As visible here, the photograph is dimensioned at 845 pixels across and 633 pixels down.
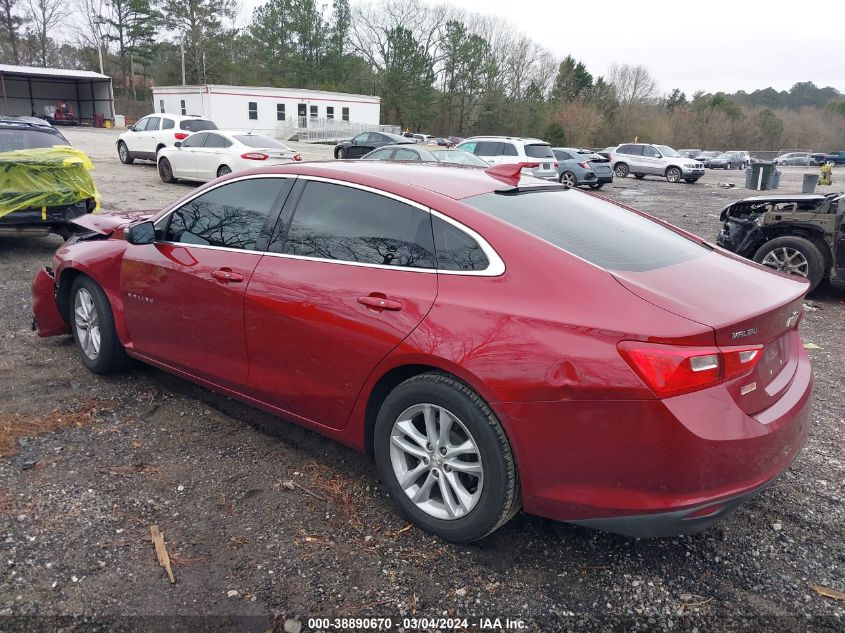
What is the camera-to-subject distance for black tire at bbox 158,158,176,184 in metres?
16.8

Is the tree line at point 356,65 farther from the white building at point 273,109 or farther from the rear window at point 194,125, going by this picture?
the rear window at point 194,125

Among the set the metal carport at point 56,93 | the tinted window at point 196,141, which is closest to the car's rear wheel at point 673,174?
the tinted window at point 196,141

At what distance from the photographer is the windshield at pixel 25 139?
8781mm

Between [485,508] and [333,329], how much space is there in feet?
3.54

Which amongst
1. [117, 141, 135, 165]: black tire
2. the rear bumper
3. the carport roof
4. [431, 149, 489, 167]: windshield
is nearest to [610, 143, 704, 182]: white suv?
[431, 149, 489, 167]: windshield

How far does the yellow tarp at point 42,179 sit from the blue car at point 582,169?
16.0 meters

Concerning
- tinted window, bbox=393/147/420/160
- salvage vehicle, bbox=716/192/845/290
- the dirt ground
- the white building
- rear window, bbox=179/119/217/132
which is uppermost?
the white building

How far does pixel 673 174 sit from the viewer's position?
28.6 meters

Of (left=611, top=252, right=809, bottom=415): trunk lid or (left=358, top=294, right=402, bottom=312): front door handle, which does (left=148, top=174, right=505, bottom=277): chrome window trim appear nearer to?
(left=358, top=294, right=402, bottom=312): front door handle

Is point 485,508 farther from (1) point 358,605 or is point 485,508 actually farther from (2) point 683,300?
(2) point 683,300

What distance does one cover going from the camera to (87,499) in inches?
123

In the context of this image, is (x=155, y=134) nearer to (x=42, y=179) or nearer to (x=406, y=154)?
(x=406, y=154)

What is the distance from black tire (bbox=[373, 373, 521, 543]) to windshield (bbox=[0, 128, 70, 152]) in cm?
845

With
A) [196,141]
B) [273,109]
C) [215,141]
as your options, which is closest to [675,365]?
[215,141]
